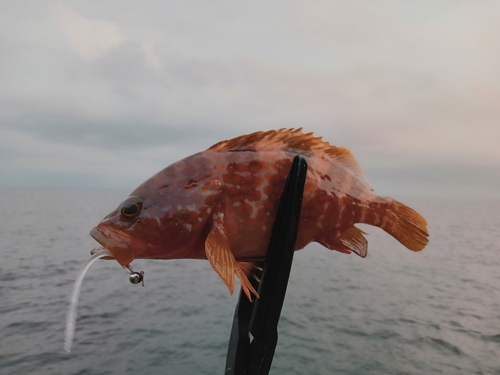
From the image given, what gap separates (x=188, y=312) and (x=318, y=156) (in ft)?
74.2

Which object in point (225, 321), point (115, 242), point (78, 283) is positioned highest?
point (115, 242)

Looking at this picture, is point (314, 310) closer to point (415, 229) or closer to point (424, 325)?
point (424, 325)

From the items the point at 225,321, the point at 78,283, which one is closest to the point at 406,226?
the point at 78,283

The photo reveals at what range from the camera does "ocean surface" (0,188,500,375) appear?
1733 cm

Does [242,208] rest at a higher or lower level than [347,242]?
higher

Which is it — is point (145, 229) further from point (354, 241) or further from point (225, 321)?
point (225, 321)

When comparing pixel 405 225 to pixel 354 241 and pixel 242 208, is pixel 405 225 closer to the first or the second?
pixel 354 241

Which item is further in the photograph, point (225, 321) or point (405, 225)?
point (225, 321)

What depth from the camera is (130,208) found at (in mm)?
2012

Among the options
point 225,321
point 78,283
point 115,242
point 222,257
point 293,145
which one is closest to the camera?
point 222,257

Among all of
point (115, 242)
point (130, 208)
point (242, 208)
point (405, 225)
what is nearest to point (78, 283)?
point (115, 242)

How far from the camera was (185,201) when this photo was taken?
1.99m

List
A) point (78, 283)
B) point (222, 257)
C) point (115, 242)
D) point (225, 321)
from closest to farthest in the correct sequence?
1. point (222, 257)
2. point (115, 242)
3. point (78, 283)
4. point (225, 321)

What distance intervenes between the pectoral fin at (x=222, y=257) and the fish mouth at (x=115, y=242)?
42 centimetres
